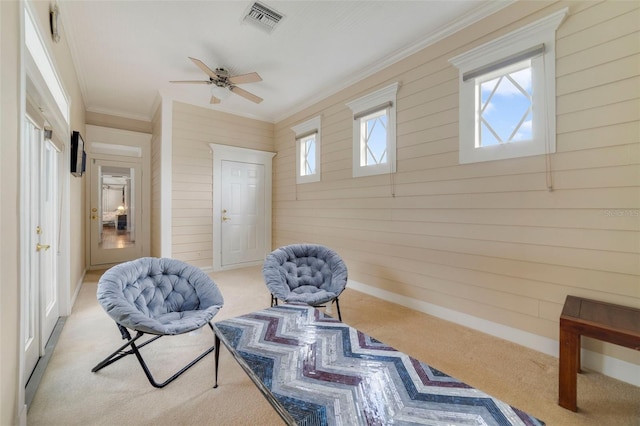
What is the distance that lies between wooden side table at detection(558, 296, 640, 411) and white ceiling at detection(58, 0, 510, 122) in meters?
2.44

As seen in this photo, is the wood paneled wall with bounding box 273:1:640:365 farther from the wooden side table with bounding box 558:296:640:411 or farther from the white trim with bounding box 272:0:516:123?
the wooden side table with bounding box 558:296:640:411

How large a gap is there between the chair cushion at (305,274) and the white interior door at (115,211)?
3812 millimetres

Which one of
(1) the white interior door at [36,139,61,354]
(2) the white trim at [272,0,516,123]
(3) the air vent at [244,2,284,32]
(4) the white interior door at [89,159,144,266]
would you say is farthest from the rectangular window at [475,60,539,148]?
(4) the white interior door at [89,159,144,266]

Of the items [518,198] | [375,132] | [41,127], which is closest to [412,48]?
[375,132]

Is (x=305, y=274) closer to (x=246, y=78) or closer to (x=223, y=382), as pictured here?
(x=223, y=382)

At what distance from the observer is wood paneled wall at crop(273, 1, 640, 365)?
1.78 meters

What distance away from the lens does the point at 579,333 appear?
4.91ft

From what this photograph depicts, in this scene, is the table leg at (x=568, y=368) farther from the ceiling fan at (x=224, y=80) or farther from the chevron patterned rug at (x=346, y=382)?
the ceiling fan at (x=224, y=80)

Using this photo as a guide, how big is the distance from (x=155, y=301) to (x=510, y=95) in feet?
10.9

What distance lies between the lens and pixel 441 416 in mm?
995

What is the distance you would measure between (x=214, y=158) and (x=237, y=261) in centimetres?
186

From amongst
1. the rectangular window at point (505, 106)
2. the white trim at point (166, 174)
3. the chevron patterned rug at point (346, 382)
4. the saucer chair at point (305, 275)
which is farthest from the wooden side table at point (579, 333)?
the white trim at point (166, 174)

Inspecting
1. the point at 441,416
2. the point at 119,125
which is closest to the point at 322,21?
the point at 441,416

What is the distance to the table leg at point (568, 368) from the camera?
1.50 m
